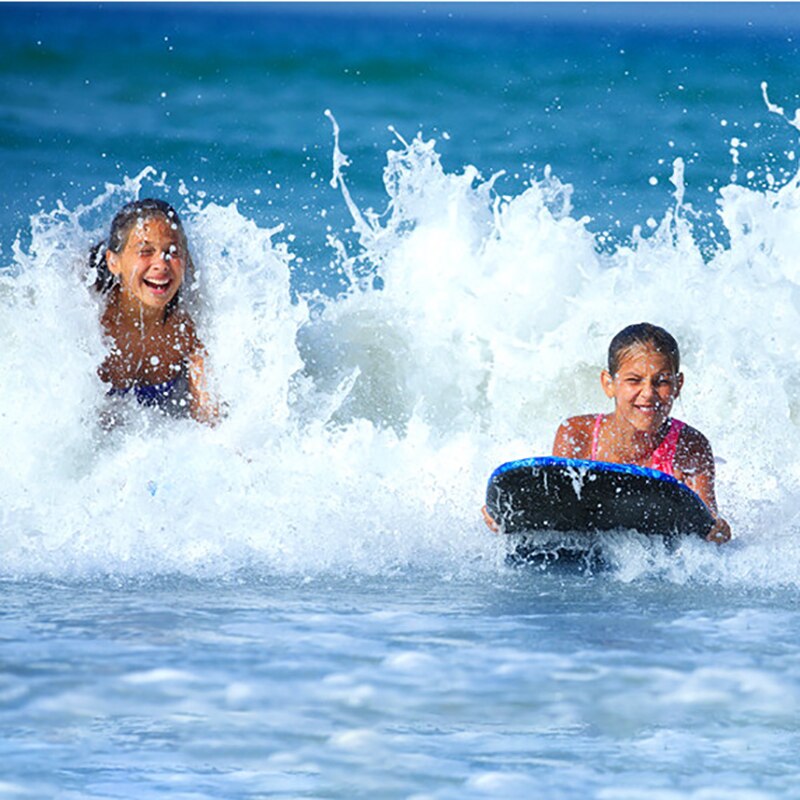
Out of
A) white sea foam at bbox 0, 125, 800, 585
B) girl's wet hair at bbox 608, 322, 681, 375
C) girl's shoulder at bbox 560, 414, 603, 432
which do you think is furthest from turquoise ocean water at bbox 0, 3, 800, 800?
girl's wet hair at bbox 608, 322, 681, 375

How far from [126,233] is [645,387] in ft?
5.60

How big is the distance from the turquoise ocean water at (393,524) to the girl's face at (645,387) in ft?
1.39

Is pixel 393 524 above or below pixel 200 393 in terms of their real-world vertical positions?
below

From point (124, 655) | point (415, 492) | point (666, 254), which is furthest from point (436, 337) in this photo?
point (124, 655)

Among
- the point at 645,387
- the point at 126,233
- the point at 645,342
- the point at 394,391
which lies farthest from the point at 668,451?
the point at 394,391

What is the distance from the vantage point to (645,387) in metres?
4.83

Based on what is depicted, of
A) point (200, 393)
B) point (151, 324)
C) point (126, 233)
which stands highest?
point (126, 233)

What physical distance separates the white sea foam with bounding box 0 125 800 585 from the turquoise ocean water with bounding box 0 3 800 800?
0.01 metres

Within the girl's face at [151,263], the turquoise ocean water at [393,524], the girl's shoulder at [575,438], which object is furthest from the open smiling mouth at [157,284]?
the girl's shoulder at [575,438]

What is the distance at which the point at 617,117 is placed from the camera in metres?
14.0

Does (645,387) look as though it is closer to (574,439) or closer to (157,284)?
(574,439)

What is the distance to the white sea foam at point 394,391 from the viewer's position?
483 cm

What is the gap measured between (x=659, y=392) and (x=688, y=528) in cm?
45

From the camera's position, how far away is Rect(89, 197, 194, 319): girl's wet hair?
532cm
